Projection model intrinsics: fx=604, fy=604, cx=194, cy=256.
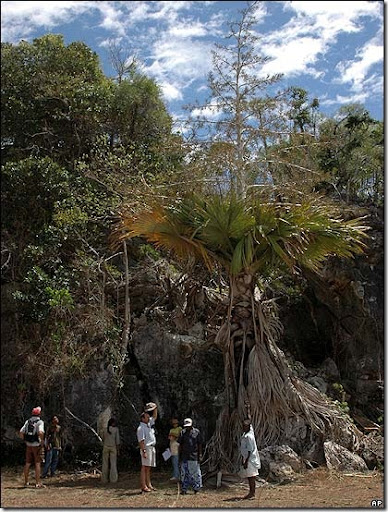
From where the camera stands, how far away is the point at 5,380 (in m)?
11.5

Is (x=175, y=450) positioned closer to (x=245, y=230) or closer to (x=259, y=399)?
(x=259, y=399)

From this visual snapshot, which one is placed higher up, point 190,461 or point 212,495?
point 190,461

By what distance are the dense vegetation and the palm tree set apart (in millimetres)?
107

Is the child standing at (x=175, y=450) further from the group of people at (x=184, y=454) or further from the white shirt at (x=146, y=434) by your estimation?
the white shirt at (x=146, y=434)

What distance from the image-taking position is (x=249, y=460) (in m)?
7.59

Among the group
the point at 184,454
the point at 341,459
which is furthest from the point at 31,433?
the point at 341,459

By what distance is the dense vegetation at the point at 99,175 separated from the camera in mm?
9820

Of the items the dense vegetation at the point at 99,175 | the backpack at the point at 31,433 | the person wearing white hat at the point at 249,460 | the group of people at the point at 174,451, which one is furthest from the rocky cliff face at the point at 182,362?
the person wearing white hat at the point at 249,460

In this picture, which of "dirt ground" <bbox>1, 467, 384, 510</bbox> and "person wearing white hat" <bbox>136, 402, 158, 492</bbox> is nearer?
"dirt ground" <bbox>1, 467, 384, 510</bbox>

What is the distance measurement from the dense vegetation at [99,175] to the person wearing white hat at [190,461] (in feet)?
8.29

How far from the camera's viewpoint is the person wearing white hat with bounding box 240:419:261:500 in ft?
24.8

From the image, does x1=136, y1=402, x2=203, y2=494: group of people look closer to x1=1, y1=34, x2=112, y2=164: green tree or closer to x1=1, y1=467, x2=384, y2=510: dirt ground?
x1=1, y1=467, x2=384, y2=510: dirt ground

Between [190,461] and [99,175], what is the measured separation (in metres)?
6.20

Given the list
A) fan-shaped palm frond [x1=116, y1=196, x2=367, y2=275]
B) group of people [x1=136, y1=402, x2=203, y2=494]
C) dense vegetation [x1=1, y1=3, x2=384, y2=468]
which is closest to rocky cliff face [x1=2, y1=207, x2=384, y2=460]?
dense vegetation [x1=1, y1=3, x2=384, y2=468]
